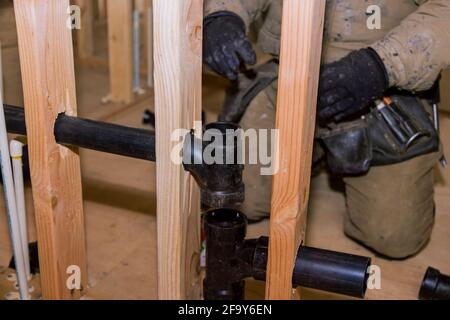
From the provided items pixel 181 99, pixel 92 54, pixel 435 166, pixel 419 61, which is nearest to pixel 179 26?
pixel 181 99

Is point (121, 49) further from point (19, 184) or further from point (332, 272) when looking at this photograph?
point (332, 272)

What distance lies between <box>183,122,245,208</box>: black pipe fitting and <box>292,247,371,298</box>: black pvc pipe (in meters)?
0.15

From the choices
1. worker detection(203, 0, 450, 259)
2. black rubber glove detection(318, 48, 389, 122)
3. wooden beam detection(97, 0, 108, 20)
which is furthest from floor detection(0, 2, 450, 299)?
wooden beam detection(97, 0, 108, 20)

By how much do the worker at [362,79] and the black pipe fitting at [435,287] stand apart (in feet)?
0.70

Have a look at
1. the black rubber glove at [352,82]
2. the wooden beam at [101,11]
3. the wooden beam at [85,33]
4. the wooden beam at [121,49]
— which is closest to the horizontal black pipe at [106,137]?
the black rubber glove at [352,82]

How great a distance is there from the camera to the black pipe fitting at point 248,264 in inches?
35.1

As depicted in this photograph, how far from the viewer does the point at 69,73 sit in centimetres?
102

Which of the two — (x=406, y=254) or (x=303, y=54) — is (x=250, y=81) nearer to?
(x=406, y=254)

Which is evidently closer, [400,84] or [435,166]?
[400,84]

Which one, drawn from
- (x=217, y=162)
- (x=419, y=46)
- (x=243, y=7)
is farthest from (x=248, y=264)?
(x=243, y=7)

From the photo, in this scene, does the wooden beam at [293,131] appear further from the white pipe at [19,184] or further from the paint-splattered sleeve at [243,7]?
the paint-splattered sleeve at [243,7]

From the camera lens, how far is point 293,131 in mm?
807

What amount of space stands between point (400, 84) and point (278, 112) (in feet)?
2.15

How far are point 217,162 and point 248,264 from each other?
0.63 ft
